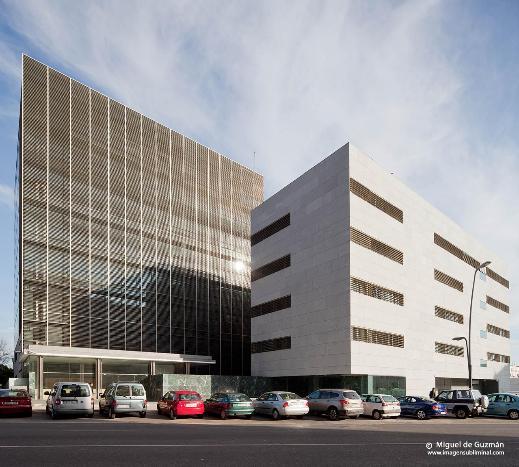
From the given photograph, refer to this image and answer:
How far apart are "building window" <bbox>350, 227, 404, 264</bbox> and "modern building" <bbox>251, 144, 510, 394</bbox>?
0.09 meters

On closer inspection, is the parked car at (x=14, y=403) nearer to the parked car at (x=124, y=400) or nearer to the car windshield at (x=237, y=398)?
the parked car at (x=124, y=400)

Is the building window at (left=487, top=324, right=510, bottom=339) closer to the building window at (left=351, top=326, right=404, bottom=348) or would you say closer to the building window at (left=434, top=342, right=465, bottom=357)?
the building window at (left=434, top=342, right=465, bottom=357)

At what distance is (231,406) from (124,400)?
511 cm

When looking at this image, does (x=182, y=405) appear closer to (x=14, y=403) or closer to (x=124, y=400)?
(x=124, y=400)

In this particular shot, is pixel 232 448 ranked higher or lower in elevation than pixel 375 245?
lower

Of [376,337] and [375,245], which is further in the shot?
[375,245]

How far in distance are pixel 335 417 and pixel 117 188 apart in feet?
147

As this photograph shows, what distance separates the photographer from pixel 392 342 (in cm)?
4756

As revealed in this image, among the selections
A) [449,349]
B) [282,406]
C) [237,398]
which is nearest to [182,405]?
[237,398]

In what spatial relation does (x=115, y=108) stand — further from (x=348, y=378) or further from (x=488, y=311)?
(x=488, y=311)

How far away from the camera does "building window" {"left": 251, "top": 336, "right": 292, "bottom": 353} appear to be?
166 ft

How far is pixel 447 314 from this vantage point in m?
58.7

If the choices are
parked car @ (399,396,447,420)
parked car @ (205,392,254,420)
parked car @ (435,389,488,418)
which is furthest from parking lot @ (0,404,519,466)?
parked car @ (435,389,488,418)

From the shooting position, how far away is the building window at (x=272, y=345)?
50562 millimetres
